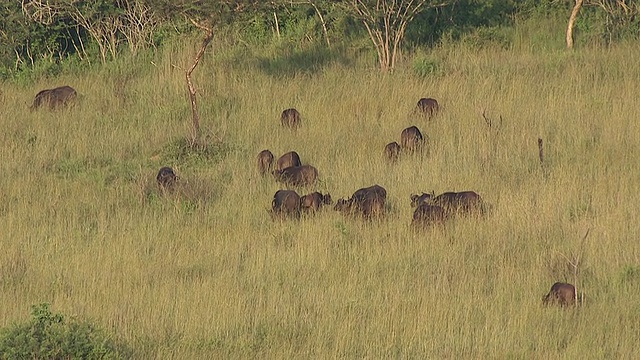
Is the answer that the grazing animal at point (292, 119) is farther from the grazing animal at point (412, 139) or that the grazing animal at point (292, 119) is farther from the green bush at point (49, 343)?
the green bush at point (49, 343)

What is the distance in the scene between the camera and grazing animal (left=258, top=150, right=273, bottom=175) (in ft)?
41.7

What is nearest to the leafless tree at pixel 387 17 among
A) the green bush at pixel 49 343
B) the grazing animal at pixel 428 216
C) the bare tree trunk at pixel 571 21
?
the bare tree trunk at pixel 571 21

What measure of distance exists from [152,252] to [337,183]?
104 inches

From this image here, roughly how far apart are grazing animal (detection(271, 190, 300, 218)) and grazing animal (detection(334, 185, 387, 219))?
14.6 inches

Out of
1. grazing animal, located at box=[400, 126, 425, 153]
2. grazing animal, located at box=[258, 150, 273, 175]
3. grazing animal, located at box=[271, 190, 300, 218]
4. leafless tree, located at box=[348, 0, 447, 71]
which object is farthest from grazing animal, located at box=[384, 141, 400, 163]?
leafless tree, located at box=[348, 0, 447, 71]

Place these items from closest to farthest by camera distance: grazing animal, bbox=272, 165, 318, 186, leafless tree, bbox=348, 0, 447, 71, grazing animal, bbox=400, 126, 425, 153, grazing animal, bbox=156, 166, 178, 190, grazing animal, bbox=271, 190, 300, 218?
grazing animal, bbox=271, 190, 300, 218
grazing animal, bbox=156, 166, 178, 190
grazing animal, bbox=272, 165, 318, 186
grazing animal, bbox=400, 126, 425, 153
leafless tree, bbox=348, 0, 447, 71

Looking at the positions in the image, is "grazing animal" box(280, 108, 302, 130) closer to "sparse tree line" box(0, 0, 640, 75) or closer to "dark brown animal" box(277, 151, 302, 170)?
"dark brown animal" box(277, 151, 302, 170)

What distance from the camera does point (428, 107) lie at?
14.1 metres

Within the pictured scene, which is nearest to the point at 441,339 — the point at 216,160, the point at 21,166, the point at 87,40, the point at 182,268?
the point at 182,268

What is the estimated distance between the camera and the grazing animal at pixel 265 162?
12.7m

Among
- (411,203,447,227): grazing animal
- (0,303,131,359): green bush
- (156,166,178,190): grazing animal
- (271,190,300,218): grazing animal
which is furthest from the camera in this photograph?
(156,166,178,190): grazing animal

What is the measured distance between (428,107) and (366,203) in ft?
11.8

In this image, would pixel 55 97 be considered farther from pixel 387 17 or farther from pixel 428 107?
pixel 428 107

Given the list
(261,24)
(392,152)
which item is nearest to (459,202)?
(392,152)
